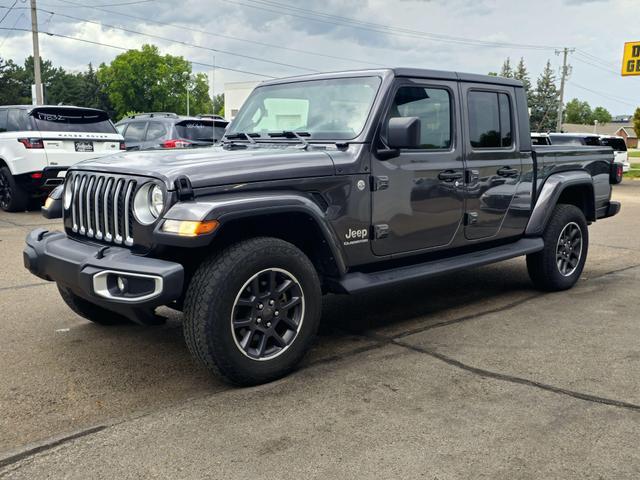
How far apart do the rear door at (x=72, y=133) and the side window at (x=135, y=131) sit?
1671 millimetres

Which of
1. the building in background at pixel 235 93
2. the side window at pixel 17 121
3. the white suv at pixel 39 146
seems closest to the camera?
the white suv at pixel 39 146

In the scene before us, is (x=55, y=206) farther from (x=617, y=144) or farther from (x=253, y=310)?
(x=617, y=144)

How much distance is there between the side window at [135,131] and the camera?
13.5 metres

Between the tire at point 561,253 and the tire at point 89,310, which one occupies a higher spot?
the tire at point 561,253

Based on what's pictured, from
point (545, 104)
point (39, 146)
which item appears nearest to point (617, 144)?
point (39, 146)

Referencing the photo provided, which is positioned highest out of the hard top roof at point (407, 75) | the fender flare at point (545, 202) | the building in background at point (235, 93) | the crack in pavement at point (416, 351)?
the building in background at point (235, 93)

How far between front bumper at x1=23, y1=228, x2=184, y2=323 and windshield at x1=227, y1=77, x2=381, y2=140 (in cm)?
160

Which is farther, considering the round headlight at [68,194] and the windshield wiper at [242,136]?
the windshield wiper at [242,136]

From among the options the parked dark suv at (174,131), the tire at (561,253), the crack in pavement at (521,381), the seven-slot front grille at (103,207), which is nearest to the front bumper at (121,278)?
the seven-slot front grille at (103,207)

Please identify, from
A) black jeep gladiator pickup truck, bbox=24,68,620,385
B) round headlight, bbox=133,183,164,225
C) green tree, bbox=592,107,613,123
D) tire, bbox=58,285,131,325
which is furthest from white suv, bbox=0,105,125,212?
green tree, bbox=592,107,613,123

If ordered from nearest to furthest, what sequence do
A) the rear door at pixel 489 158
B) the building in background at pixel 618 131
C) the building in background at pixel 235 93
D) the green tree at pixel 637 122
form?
the rear door at pixel 489 158, the green tree at pixel 637 122, the building in background at pixel 235 93, the building in background at pixel 618 131

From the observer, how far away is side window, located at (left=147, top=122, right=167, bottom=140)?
12648 millimetres

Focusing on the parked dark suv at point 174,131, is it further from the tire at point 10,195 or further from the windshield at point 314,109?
the windshield at point 314,109

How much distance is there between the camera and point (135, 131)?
541 inches
